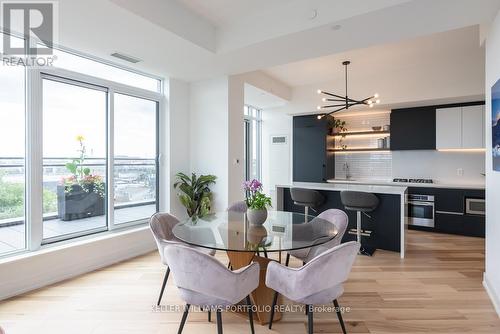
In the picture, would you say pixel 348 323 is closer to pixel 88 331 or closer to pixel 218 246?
pixel 218 246

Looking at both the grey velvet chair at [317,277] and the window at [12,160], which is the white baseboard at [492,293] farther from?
the window at [12,160]

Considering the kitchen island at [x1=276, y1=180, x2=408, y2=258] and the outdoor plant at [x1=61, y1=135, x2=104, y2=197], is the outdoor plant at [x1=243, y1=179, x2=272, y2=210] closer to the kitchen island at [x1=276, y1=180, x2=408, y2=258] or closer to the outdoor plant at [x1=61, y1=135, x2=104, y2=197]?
the kitchen island at [x1=276, y1=180, x2=408, y2=258]

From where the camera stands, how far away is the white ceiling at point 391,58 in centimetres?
404

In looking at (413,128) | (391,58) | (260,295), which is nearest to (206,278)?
(260,295)

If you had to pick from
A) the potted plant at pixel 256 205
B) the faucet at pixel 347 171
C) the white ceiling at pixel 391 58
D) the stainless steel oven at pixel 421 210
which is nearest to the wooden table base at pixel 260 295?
the potted plant at pixel 256 205

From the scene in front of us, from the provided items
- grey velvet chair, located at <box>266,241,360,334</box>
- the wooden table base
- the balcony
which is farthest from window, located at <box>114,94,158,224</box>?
grey velvet chair, located at <box>266,241,360,334</box>

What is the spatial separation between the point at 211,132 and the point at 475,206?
488 centimetres

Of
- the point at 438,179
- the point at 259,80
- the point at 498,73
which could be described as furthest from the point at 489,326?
the point at 259,80

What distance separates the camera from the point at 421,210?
5258mm

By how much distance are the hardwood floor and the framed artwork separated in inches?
54.1

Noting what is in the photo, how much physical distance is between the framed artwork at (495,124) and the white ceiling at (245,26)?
766 millimetres

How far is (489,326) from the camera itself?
2.21 meters

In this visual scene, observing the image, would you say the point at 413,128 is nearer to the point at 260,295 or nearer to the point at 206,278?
the point at 260,295

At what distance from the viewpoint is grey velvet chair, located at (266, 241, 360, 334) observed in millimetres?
1724
